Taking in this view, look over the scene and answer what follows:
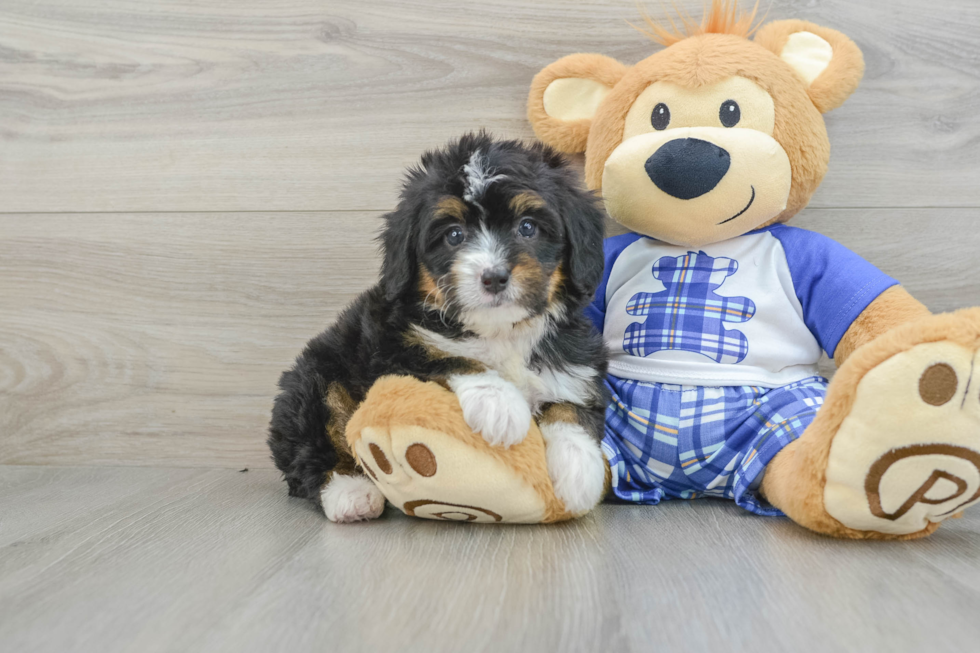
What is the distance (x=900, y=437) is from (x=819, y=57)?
104cm

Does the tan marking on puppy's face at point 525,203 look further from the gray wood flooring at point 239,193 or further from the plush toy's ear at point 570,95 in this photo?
the gray wood flooring at point 239,193

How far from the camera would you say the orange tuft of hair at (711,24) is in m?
1.76

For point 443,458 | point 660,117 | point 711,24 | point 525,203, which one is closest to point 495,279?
point 525,203

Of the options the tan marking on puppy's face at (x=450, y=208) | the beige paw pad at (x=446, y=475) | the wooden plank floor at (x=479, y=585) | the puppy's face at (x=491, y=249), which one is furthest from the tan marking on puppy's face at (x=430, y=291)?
the wooden plank floor at (x=479, y=585)

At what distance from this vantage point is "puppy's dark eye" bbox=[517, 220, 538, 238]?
1.43 m

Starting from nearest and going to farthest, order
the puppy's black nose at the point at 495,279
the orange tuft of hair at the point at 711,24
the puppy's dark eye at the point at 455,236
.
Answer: the puppy's black nose at the point at 495,279
the puppy's dark eye at the point at 455,236
the orange tuft of hair at the point at 711,24

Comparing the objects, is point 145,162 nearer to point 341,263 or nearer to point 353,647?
point 341,263

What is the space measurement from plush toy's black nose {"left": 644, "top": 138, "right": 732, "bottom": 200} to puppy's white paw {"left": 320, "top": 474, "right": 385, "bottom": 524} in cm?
99

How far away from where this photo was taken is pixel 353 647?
3.02 ft

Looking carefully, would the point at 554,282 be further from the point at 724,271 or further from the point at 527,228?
the point at 724,271

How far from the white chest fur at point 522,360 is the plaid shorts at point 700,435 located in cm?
19

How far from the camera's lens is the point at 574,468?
1.41 metres

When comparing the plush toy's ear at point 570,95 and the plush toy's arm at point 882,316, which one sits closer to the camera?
the plush toy's arm at point 882,316

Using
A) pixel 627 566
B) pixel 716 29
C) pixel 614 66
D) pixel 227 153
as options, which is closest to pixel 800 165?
pixel 716 29
